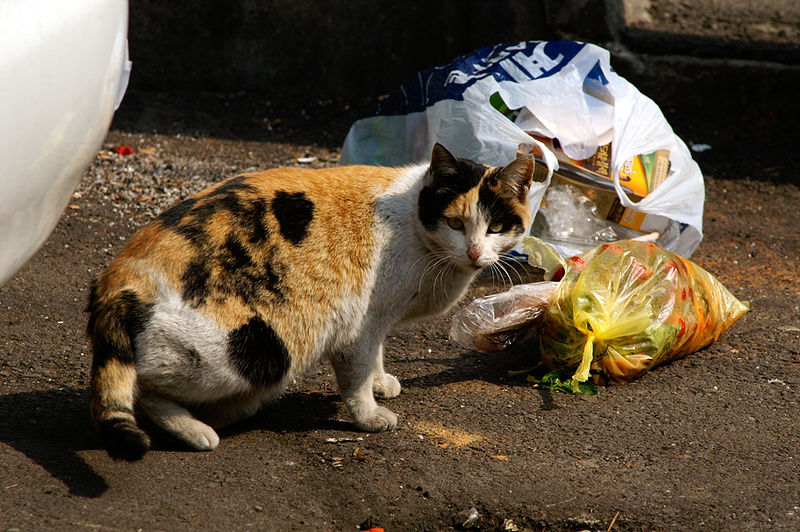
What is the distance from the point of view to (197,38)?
6305 mm

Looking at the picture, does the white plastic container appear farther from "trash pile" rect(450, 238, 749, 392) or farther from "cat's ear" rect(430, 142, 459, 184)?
"trash pile" rect(450, 238, 749, 392)

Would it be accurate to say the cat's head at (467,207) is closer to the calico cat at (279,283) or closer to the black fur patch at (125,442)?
the calico cat at (279,283)

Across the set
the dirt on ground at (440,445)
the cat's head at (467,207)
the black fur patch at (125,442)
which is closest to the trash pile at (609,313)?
the dirt on ground at (440,445)

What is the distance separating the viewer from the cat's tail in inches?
82.6

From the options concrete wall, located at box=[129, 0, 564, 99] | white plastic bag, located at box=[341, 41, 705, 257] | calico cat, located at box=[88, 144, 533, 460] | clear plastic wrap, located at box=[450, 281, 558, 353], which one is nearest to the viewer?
calico cat, located at box=[88, 144, 533, 460]

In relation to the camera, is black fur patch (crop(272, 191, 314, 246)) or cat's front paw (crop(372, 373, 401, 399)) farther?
cat's front paw (crop(372, 373, 401, 399))

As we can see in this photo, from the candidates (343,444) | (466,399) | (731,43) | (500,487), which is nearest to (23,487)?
(343,444)

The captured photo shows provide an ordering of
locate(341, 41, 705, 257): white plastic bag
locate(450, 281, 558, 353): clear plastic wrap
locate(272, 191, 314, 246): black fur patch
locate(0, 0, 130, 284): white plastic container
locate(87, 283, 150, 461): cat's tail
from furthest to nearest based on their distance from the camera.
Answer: locate(341, 41, 705, 257): white plastic bag → locate(450, 281, 558, 353): clear plastic wrap → locate(272, 191, 314, 246): black fur patch → locate(87, 283, 150, 461): cat's tail → locate(0, 0, 130, 284): white plastic container

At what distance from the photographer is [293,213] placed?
99.1 inches

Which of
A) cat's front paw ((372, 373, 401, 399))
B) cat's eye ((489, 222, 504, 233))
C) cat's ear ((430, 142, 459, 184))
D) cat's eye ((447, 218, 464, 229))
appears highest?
cat's ear ((430, 142, 459, 184))

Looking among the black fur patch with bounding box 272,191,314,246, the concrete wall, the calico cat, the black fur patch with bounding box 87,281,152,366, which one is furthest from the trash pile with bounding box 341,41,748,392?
the concrete wall

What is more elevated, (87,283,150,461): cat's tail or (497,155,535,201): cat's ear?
(497,155,535,201): cat's ear

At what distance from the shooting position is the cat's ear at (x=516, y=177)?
2.63 metres

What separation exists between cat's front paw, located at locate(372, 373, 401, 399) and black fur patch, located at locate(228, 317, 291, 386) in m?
0.53
